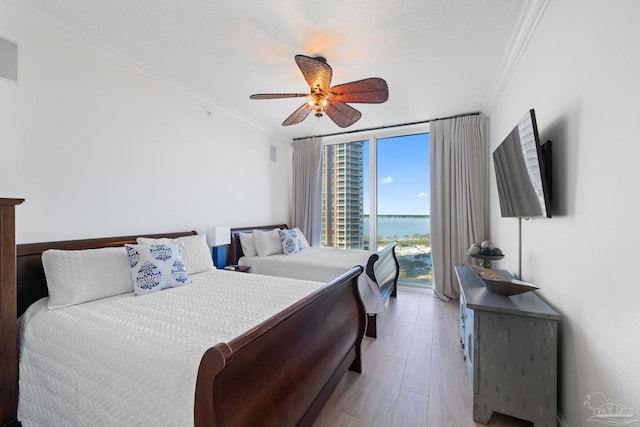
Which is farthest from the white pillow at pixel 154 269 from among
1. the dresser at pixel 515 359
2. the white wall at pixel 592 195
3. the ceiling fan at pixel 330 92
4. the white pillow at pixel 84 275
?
the white wall at pixel 592 195

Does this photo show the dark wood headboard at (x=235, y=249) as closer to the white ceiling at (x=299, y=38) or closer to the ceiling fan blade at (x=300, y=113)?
the ceiling fan blade at (x=300, y=113)

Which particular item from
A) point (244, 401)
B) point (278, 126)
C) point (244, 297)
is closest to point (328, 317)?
point (244, 297)

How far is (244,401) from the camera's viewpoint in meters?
1.00

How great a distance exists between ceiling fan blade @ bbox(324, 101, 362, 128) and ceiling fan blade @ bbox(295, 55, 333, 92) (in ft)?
1.08

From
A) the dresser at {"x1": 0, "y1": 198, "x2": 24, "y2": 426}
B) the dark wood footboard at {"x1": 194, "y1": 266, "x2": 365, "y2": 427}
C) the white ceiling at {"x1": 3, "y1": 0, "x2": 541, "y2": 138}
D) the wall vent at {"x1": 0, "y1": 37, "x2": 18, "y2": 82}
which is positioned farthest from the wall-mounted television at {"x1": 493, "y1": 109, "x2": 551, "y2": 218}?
the wall vent at {"x1": 0, "y1": 37, "x2": 18, "y2": 82}

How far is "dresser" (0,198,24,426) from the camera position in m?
1.40

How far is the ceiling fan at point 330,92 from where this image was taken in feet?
6.50

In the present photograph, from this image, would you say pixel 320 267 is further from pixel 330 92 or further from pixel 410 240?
pixel 410 240

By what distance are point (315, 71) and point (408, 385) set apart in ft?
8.20

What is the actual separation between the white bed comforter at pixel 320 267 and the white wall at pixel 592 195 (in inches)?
55.2

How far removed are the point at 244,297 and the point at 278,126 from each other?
3364 mm

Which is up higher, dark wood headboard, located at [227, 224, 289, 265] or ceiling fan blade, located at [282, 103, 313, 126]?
ceiling fan blade, located at [282, 103, 313, 126]

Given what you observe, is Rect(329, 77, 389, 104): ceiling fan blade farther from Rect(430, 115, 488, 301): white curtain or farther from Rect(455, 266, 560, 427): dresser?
Rect(430, 115, 488, 301): white curtain

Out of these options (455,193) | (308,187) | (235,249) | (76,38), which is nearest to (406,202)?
(455,193)
